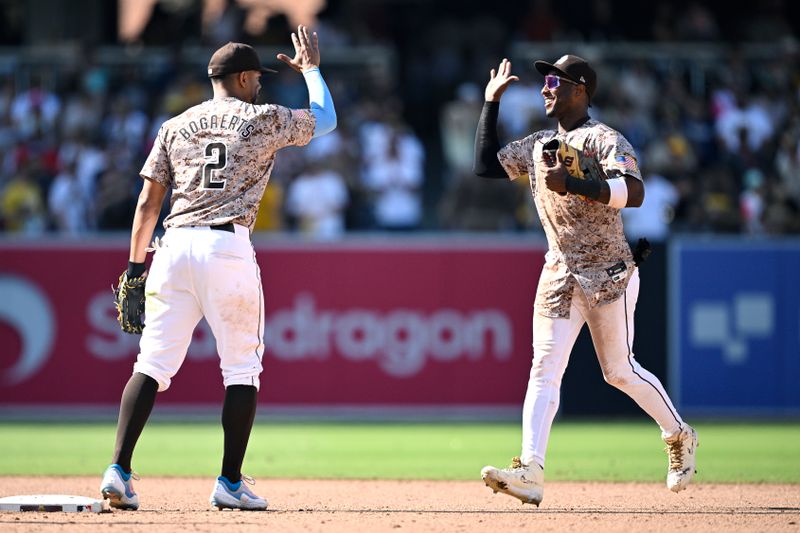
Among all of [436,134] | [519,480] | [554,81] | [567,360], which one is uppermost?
[436,134]

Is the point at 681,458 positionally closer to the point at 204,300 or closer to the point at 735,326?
the point at 204,300

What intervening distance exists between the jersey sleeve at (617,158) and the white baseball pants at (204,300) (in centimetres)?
199

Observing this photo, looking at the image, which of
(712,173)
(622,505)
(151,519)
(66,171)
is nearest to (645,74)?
(712,173)

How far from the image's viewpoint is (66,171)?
1772 cm

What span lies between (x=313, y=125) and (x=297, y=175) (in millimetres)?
10313

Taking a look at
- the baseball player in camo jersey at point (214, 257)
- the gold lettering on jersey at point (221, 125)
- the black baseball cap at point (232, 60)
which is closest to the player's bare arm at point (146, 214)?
the baseball player in camo jersey at point (214, 257)

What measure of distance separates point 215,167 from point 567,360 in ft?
7.25

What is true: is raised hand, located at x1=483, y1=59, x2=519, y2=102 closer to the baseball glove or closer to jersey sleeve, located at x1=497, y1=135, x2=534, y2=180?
jersey sleeve, located at x1=497, y1=135, x2=534, y2=180

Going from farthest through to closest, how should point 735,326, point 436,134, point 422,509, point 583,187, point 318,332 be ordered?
1. point 436,134
2. point 735,326
3. point 318,332
4. point 422,509
5. point 583,187

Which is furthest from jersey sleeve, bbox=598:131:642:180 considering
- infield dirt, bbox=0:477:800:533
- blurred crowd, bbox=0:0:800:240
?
blurred crowd, bbox=0:0:800:240

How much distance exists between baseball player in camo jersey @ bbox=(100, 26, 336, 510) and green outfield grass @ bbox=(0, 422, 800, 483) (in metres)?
2.78

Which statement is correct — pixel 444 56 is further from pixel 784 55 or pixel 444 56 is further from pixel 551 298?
pixel 551 298

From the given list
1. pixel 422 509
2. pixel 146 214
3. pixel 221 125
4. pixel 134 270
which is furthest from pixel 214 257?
pixel 422 509

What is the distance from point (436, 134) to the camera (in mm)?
21062
